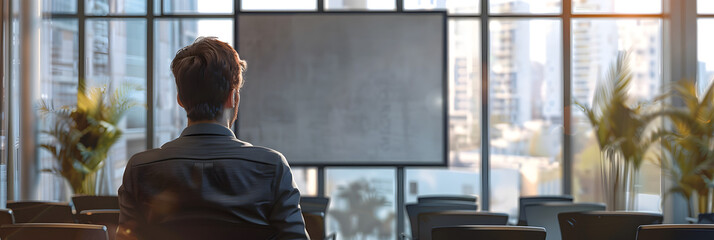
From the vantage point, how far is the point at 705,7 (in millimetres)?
7047

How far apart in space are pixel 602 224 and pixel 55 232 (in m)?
2.72

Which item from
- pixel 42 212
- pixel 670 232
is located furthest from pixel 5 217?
pixel 670 232

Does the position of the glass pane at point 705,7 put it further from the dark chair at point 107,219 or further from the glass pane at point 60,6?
the glass pane at point 60,6

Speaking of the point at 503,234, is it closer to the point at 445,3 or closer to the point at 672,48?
the point at 445,3

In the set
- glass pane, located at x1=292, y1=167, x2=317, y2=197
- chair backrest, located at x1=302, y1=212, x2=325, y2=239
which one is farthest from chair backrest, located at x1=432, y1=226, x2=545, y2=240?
glass pane, located at x1=292, y1=167, x2=317, y2=197

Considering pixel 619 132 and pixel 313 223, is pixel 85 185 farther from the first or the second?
pixel 619 132

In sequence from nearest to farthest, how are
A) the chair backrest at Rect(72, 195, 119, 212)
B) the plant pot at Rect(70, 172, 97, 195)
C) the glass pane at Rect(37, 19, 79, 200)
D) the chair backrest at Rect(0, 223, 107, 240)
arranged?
the chair backrest at Rect(0, 223, 107, 240)
the chair backrest at Rect(72, 195, 119, 212)
the plant pot at Rect(70, 172, 97, 195)
the glass pane at Rect(37, 19, 79, 200)

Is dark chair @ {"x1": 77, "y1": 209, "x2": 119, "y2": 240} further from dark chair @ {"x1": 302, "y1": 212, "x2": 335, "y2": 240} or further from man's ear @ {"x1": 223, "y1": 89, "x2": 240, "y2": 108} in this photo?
man's ear @ {"x1": 223, "y1": 89, "x2": 240, "y2": 108}

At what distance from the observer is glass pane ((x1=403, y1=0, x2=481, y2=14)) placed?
691cm

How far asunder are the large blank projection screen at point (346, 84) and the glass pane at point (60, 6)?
196 centimetres

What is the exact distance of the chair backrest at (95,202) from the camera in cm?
449

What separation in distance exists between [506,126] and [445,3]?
151cm

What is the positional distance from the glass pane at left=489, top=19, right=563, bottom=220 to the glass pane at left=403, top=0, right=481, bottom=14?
0.29 metres

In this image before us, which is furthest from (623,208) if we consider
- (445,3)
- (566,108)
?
(445,3)
